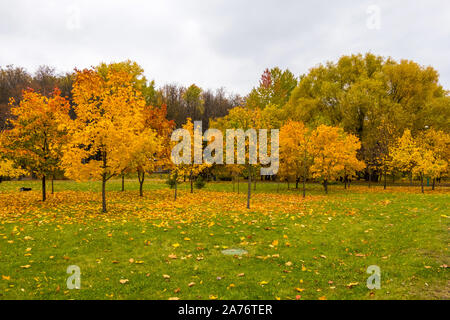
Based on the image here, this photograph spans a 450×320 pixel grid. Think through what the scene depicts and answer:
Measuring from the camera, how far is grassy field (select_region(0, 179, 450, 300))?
5895mm

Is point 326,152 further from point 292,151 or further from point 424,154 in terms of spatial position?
point 424,154

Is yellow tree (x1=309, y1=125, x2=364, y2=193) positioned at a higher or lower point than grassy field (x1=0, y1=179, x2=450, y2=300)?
higher

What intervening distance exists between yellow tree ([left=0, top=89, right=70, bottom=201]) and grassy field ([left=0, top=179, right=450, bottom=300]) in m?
4.56

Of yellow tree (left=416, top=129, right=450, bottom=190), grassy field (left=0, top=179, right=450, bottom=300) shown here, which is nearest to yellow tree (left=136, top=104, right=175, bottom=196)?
grassy field (left=0, top=179, right=450, bottom=300)

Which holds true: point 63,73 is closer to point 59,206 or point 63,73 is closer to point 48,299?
point 59,206

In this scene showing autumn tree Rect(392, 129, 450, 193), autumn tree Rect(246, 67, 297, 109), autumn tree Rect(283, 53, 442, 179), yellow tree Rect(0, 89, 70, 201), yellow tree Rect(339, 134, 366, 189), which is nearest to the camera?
yellow tree Rect(0, 89, 70, 201)

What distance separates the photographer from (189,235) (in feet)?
33.5

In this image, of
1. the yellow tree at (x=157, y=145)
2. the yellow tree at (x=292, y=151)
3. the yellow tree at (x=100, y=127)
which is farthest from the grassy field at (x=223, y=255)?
the yellow tree at (x=292, y=151)

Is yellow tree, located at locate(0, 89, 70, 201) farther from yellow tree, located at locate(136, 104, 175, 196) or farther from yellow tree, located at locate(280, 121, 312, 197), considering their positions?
yellow tree, located at locate(280, 121, 312, 197)

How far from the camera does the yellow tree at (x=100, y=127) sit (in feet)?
A: 44.9

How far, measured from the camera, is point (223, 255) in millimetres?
8172
